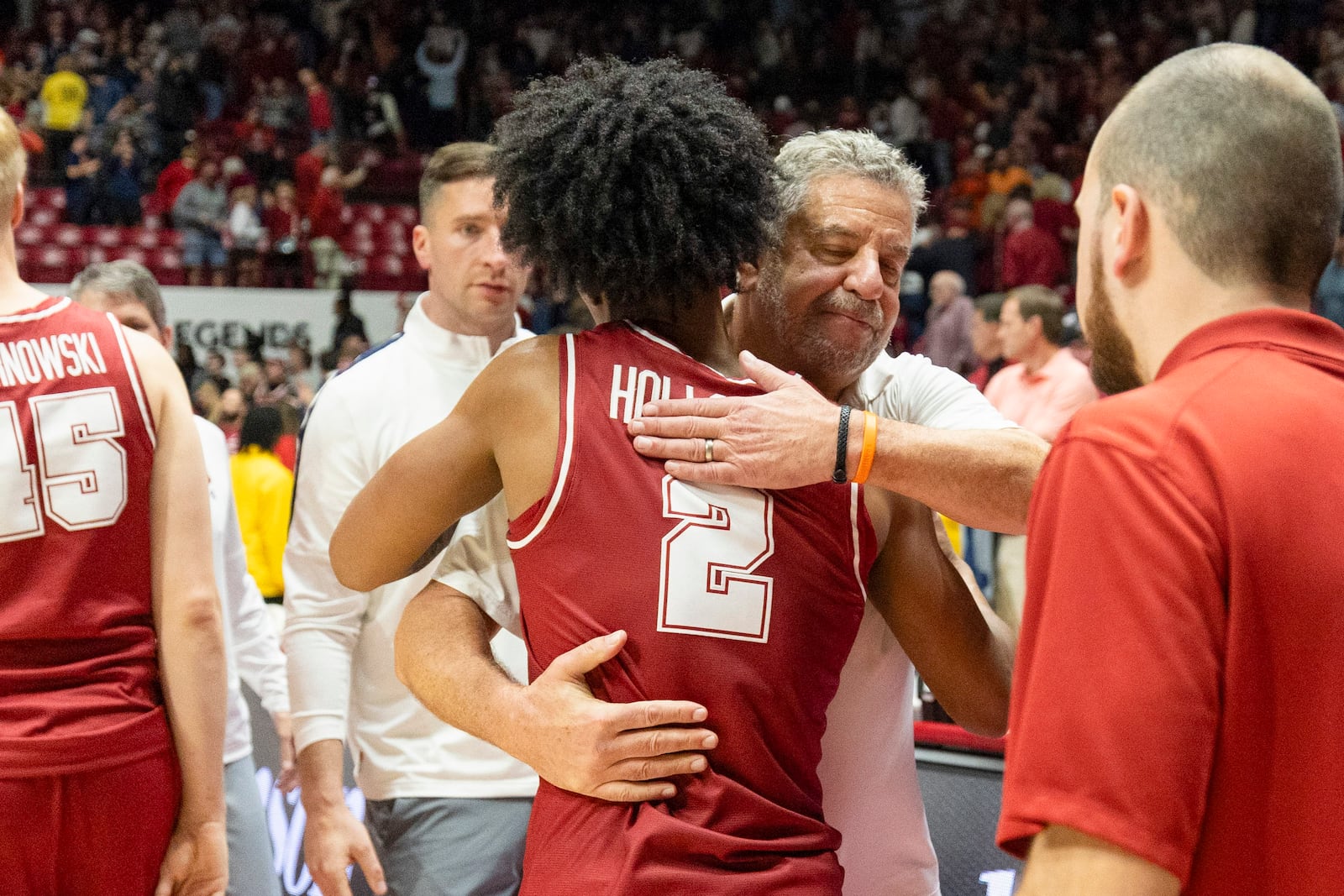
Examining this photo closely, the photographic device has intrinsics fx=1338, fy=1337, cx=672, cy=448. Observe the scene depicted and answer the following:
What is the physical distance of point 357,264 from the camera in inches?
512

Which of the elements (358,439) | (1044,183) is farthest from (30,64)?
(358,439)

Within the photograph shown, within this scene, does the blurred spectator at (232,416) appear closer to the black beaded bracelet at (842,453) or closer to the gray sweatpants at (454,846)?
the gray sweatpants at (454,846)

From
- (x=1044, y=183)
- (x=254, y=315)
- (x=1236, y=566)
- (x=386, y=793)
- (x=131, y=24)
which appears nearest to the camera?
(x=1236, y=566)

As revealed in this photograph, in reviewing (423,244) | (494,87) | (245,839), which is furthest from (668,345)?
(494,87)

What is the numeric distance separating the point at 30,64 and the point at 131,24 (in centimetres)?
156

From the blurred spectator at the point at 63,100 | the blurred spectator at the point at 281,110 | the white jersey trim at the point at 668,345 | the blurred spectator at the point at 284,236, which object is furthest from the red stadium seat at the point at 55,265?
the white jersey trim at the point at 668,345

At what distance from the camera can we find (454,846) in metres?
2.58

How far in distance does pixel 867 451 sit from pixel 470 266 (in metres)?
1.42

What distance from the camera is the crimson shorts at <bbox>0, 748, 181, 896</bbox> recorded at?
2.09 metres

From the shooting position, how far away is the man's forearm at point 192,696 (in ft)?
7.43

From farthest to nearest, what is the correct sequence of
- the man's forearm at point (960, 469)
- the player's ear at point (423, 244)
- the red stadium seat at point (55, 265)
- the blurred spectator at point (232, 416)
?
the red stadium seat at point (55, 265) < the blurred spectator at point (232, 416) < the player's ear at point (423, 244) < the man's forearm at point (960, 469)

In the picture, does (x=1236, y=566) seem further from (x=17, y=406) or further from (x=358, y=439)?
(x=358, y=439)

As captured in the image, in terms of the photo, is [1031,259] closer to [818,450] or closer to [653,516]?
[818,450]

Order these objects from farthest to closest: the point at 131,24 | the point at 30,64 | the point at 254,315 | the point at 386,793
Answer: the point at 131,24 → the point at 30,64 → the point at 254,315 → the point at 386,793
